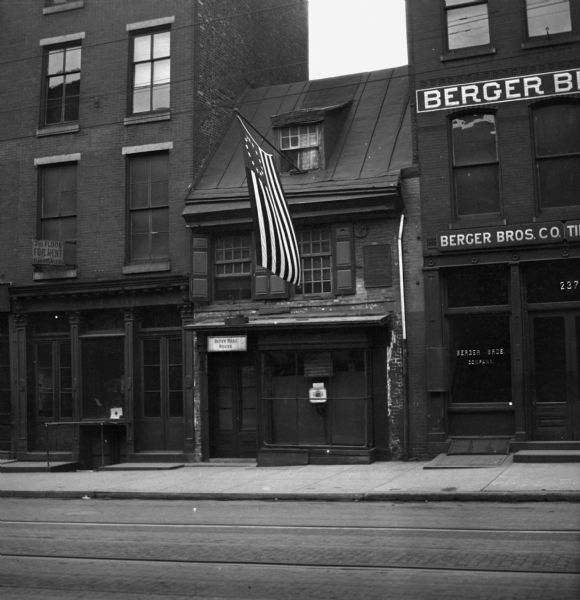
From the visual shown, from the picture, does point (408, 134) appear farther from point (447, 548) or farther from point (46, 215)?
point (447, 548)

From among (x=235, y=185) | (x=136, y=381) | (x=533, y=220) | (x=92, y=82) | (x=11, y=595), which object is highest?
(x=92, y=82)

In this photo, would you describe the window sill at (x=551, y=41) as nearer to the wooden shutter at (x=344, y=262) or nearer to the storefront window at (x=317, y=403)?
the wooden shutter at (x=344, y=262)

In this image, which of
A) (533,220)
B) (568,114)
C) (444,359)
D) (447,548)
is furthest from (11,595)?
(568,114)

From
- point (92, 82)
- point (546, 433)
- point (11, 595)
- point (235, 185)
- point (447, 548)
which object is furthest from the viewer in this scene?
point (92, 82)

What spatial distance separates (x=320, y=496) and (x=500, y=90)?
31.4 feet

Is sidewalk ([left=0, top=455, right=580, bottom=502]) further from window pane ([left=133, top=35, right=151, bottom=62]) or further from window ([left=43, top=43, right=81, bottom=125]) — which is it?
window pane ([left=133, top=35, right=151, bottom=62])

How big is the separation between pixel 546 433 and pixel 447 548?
937cm

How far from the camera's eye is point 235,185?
20969 mm

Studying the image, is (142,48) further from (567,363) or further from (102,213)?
(567,363)

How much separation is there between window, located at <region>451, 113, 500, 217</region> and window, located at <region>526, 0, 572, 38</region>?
2.05 m

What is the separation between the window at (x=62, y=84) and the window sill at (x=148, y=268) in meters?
4.55

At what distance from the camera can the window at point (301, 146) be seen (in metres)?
20.8

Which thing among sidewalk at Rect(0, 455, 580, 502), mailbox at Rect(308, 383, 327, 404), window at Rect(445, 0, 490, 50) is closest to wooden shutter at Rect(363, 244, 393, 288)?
mailbox at Rect(308, 383, 327, 404)

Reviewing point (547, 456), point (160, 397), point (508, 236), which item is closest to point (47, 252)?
point (160, 397)
